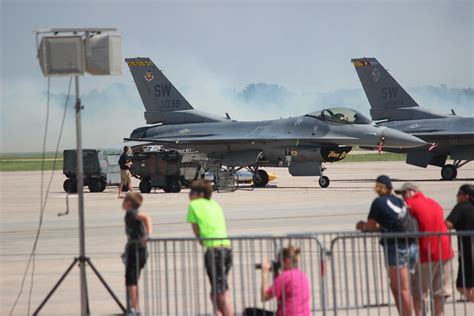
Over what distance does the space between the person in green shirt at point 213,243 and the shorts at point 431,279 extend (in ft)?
5.70

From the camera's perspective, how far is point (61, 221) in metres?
20.9

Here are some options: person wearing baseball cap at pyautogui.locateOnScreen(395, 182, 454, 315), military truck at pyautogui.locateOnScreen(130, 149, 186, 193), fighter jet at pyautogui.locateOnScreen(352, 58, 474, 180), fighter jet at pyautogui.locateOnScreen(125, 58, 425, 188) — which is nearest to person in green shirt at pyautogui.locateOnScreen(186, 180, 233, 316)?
person wearing baseball cap at pyautogui.locateOnScreen(395, 182, 454, 315)

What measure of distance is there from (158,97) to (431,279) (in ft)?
105

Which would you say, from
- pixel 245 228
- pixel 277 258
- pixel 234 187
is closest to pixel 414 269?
pixel 277 258

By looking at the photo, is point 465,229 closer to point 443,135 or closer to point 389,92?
point 443,135

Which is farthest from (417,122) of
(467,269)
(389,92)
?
(467,269)

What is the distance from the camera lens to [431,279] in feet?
30.3

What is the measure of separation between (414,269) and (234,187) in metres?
22.8

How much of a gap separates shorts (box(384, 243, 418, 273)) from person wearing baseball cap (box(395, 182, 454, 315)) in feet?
0.59

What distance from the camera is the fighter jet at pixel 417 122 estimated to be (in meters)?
36.6

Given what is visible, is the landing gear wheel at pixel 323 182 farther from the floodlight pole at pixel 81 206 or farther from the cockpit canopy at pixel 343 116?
the floodlight pole at pixel 81 206

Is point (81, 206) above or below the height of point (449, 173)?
above

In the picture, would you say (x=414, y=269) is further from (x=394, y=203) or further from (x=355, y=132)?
(x=355, y=132)

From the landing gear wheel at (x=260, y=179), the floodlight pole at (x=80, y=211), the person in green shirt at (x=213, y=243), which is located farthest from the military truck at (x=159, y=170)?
the person in green shirt at (x=213, y=243)
